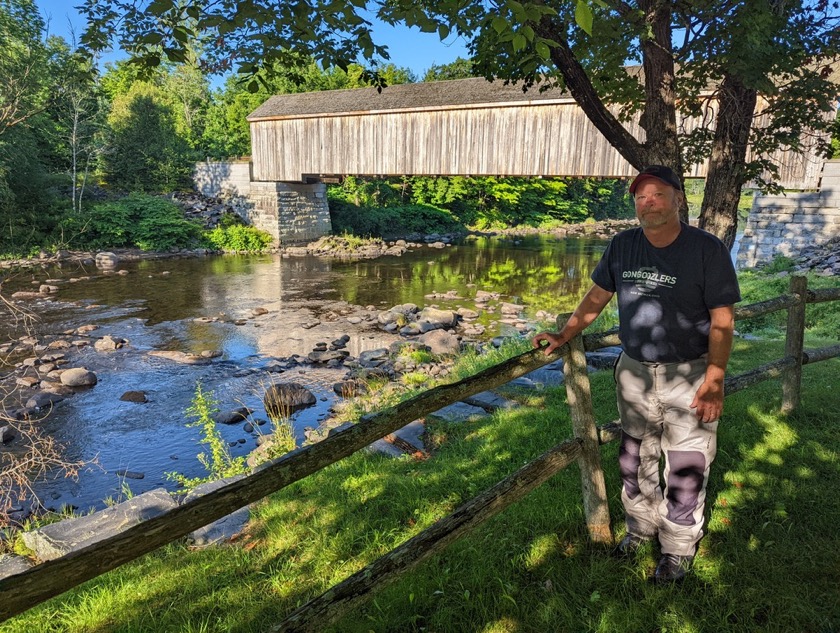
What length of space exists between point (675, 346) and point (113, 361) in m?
10.2

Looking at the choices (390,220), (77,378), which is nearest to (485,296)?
(77,378)

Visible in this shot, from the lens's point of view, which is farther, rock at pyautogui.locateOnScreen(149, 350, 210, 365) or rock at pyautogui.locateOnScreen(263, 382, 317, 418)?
rock at pyautogui.locateOnScreen(149, 350, 210, 365)

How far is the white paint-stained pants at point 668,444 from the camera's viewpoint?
2324 millimetres

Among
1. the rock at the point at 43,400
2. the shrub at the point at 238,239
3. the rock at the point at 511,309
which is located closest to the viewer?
the rock at the point at 43,400

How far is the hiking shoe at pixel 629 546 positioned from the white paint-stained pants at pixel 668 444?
0.11 ft

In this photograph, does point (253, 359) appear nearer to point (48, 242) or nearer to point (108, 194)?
point (48, 242)

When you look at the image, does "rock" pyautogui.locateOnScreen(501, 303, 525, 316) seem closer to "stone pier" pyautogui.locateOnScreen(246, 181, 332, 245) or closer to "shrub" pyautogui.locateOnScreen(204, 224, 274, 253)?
"shrub" pyautogui.locateOnScreen(204, 224, 274, 253)

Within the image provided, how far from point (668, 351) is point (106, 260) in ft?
70.2

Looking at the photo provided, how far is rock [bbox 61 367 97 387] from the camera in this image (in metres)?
8.60

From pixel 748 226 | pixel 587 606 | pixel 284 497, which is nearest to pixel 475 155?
pixel 748 226

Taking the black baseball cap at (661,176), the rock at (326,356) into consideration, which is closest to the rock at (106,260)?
the rock at (326,356)

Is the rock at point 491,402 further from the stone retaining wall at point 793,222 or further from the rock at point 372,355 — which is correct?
the stone retaining wall at point 793,222

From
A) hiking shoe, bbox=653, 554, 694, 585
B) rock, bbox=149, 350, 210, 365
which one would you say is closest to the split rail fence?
hiking shoe, bbox=653, 554, 694, 585

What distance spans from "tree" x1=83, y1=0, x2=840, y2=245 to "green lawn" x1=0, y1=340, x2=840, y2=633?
2299mm
